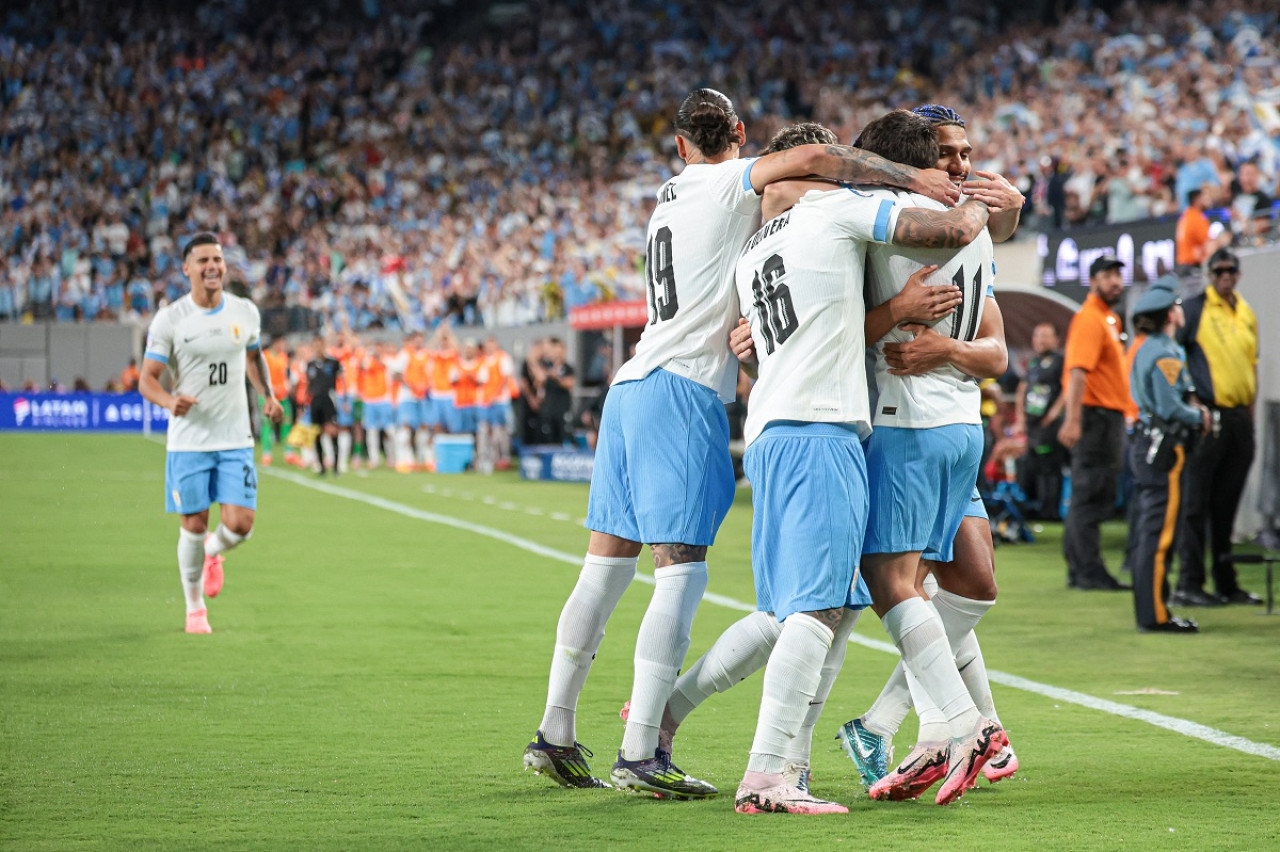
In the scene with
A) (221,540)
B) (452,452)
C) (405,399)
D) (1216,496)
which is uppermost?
(405,399)

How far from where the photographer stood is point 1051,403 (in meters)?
15.6

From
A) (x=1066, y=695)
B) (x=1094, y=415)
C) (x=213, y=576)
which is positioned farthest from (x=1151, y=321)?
(x=213, y=576)

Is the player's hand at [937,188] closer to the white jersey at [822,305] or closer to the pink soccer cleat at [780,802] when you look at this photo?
the white jersey at [822,305]

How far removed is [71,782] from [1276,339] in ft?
36.6

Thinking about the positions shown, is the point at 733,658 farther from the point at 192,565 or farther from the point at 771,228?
the point at 192,565

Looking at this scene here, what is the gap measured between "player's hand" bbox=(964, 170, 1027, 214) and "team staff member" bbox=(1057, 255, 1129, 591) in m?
6.29

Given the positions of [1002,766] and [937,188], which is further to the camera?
[1002,766]

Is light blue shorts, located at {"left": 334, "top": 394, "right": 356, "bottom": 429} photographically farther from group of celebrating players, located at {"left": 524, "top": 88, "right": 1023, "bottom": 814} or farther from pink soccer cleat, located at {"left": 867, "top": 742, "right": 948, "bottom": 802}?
pink soccer cleat, located at {"left": 867, "top": 742, "right": 948, "bottom": 802}

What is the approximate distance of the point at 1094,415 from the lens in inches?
456

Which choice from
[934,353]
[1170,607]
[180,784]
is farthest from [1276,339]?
[180,784]

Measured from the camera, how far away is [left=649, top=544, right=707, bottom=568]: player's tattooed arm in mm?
5250

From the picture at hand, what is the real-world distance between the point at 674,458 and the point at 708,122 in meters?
1.10

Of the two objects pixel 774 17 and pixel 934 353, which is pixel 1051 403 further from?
pixel 774 17

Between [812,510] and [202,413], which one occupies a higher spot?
Answer: [202,413]
